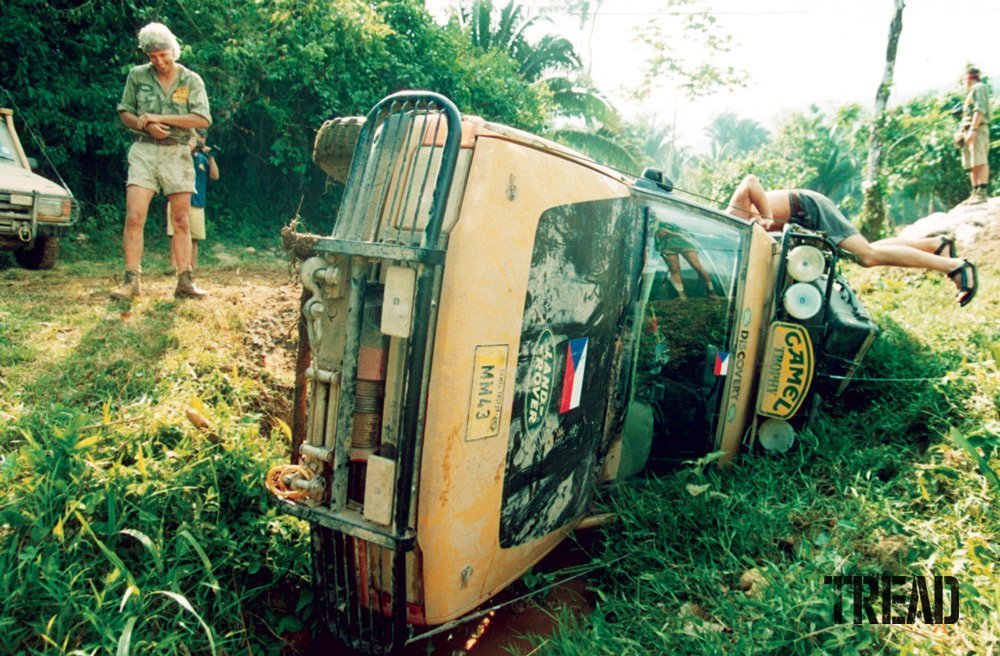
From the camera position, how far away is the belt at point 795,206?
4492 mm

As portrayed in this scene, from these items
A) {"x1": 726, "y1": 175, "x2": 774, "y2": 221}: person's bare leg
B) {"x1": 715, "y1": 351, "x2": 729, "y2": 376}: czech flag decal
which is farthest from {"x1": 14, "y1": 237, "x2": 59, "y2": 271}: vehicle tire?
{"x1": 726, "y1": 175, "x2": 774, "y2": 221}: person's bare leg

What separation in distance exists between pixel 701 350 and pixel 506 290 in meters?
1.59

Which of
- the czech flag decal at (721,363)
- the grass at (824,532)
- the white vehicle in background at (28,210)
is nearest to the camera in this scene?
the grass at (824,532)

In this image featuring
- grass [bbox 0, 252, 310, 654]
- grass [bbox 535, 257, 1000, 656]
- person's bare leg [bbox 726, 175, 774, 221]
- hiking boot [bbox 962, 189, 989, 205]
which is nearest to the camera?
grass [bbox 0, 252, 310, 654]

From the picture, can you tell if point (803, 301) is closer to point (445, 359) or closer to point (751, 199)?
point (751, 199)

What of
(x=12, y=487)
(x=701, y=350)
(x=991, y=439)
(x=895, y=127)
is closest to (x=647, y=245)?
(x=701, y=350)

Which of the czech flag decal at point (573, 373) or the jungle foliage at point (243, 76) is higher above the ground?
the jungle foliage at point (243, 76)

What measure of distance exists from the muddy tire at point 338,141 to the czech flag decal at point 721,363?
206 centimetres

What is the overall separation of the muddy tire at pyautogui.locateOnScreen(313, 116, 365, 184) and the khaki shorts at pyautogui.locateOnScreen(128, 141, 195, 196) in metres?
1.59

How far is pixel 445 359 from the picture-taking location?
1.68 meters

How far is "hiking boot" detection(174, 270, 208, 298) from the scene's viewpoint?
13.1ft

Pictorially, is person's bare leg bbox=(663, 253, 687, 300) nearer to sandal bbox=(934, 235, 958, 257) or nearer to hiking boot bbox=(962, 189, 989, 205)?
sandal bbox=(934, 235, 958, 257)

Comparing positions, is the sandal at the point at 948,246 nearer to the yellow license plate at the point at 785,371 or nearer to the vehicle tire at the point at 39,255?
the yellow license plate at the point at 785,371

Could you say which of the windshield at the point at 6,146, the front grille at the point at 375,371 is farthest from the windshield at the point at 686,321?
the windshield at the point at 6,146
